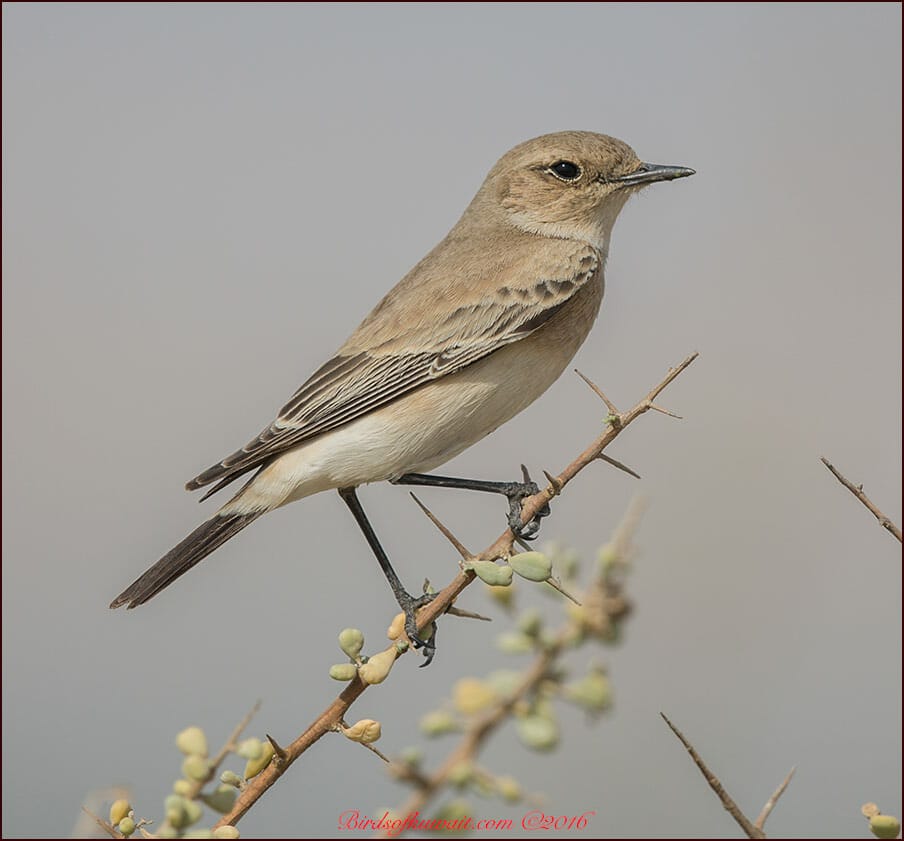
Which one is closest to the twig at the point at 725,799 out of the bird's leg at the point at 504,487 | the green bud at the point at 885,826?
the green bud at the point at 885,826

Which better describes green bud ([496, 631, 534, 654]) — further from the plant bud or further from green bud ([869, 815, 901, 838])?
green bud ([869, 815, 901, 838])

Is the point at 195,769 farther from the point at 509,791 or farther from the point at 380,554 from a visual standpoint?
the point at 380,554

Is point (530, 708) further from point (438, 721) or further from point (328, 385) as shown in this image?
point (328, 385)

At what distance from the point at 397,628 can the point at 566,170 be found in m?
2.85

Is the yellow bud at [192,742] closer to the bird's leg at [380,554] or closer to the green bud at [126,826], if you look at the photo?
the green bud at [126,826]

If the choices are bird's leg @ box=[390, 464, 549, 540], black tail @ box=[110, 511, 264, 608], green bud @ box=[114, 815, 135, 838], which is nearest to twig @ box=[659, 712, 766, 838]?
green bud @ box=[114, 815, 135, 838]

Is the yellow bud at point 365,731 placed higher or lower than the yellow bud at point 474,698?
lower

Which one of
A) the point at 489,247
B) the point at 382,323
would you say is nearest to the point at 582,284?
the point at 489,247

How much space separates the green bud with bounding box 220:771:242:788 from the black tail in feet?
6.38

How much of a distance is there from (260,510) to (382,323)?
2.62 ft

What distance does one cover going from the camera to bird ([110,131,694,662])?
12.3 ft

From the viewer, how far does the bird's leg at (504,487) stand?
136 inches

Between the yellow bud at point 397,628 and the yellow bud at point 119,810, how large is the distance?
609 mm

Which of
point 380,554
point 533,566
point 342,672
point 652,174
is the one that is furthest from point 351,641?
point 652,174
